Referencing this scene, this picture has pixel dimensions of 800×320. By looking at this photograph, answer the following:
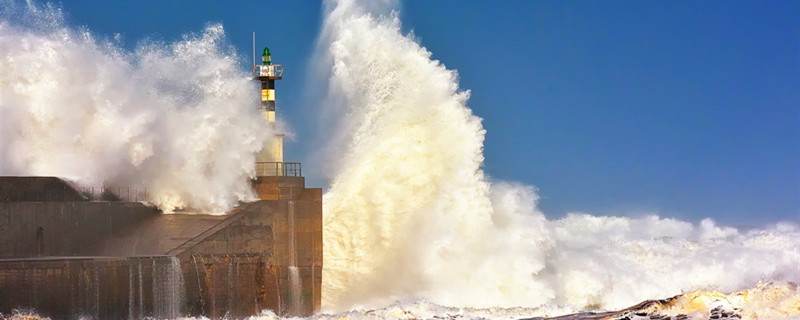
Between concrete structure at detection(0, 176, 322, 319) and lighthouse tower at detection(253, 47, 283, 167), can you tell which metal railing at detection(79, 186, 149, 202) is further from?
lighthouse tower at detection(253, 47, 283, 167)

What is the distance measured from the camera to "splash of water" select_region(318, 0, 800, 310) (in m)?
39.9

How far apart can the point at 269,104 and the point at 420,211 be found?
15.4 feet

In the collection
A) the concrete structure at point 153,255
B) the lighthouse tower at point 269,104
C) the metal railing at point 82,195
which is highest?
the lighthouse tower at point 269,104

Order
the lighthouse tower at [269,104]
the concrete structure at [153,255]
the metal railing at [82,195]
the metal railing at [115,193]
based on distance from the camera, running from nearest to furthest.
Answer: the concrete structure at [153,255]
the metal railing at [82,195]
the metal railing at [115,193]
the lighthouse tower at [269,104]

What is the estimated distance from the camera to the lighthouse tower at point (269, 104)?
39531mm

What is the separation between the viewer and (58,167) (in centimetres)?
3478

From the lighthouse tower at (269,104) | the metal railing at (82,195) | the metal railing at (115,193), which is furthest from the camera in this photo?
the lighthouse tower at (269,104)

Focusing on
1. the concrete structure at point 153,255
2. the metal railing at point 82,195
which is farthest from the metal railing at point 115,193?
the concrete structure at point 153,255

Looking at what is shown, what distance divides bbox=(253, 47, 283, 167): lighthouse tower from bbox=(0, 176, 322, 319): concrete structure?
113 inches

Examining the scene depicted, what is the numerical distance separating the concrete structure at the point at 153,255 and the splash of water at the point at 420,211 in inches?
124

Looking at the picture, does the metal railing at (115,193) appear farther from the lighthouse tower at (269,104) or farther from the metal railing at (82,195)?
the lighthouse tower at (269,104)

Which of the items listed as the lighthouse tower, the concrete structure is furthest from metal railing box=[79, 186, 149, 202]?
the lighthouse tower

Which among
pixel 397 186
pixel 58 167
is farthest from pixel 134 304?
pixel 397 186

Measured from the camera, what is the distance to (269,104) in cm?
4097
